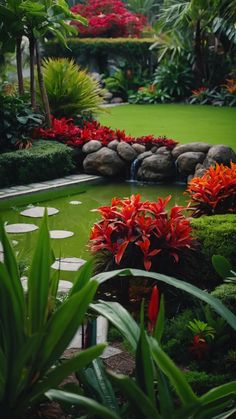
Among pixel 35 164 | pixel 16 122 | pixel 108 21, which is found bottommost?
pixel 35 164

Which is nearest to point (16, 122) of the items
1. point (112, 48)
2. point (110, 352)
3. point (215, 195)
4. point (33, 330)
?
point (215, 195)

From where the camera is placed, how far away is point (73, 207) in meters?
7.68

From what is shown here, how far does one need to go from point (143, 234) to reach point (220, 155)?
436cm

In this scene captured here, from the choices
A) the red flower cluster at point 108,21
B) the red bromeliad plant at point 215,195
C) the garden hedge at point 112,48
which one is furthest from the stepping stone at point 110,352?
the red flower cluster at point 108,21

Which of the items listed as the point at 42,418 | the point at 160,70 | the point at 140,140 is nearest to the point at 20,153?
the point at 140,140

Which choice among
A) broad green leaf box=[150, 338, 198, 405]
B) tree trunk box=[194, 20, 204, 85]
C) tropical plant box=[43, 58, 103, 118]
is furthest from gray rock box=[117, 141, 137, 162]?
tree trunk box=[194, 20, 204, 85]

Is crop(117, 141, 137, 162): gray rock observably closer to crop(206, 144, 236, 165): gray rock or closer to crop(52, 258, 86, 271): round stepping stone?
crop(206, 144, 236, 165): gray rock

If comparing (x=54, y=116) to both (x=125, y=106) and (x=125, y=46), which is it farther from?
(x=125, y=46)

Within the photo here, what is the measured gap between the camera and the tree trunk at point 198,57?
16694 mm

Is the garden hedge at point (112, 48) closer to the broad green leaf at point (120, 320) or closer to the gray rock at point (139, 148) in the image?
the gray rock at point (139, 148)

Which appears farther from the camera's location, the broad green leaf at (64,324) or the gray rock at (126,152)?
the gray rock at (126,152)

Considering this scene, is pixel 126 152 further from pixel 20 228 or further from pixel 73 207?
pixel 20 228

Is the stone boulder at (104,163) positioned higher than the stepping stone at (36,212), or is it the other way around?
the stone boulder at (104,163)

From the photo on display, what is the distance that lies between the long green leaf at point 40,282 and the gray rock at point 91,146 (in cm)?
725
